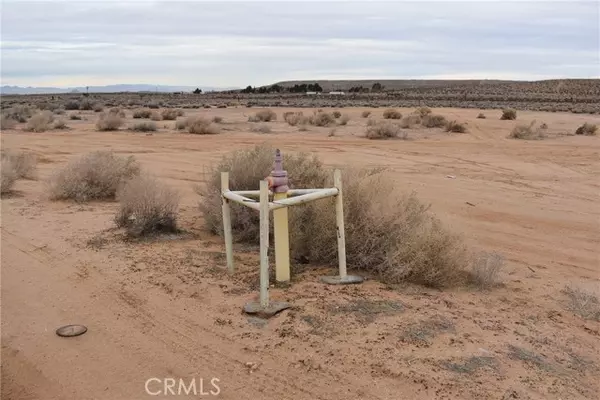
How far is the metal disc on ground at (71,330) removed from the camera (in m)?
5.06

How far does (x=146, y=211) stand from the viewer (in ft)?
25.9

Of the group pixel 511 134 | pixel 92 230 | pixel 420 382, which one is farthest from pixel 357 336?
pixel 511 134

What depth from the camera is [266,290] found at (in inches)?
207

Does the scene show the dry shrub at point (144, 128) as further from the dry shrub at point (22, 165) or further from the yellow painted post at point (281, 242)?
the yellow painted post at point (281, 242)

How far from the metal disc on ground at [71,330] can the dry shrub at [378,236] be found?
2.37 meters

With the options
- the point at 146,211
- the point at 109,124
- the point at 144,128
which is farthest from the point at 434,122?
the point at 146,211

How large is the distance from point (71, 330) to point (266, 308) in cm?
159

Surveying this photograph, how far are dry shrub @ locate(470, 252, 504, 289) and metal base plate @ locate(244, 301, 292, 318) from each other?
207 centimetres

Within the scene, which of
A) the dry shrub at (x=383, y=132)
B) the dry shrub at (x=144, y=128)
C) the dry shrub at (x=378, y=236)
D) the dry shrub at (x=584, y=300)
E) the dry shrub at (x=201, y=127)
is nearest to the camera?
the dry shrub at (x=584, y=300)

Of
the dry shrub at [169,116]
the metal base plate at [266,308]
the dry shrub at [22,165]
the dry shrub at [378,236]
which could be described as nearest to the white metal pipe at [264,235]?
the metal base plate at [266,308]

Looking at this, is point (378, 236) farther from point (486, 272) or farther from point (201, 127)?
point (201, 127)

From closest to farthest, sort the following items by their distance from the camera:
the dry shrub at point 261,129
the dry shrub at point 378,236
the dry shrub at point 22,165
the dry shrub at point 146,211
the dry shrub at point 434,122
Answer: the dry shrub at point 378,236, the dry shrub at point 146,211, the dry shrub at point 22,165, the dry shrub at point 261,129, the dry shrub at point 434,122

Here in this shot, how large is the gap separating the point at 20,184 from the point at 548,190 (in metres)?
10.4

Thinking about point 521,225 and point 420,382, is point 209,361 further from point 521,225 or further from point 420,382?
point 521,225
